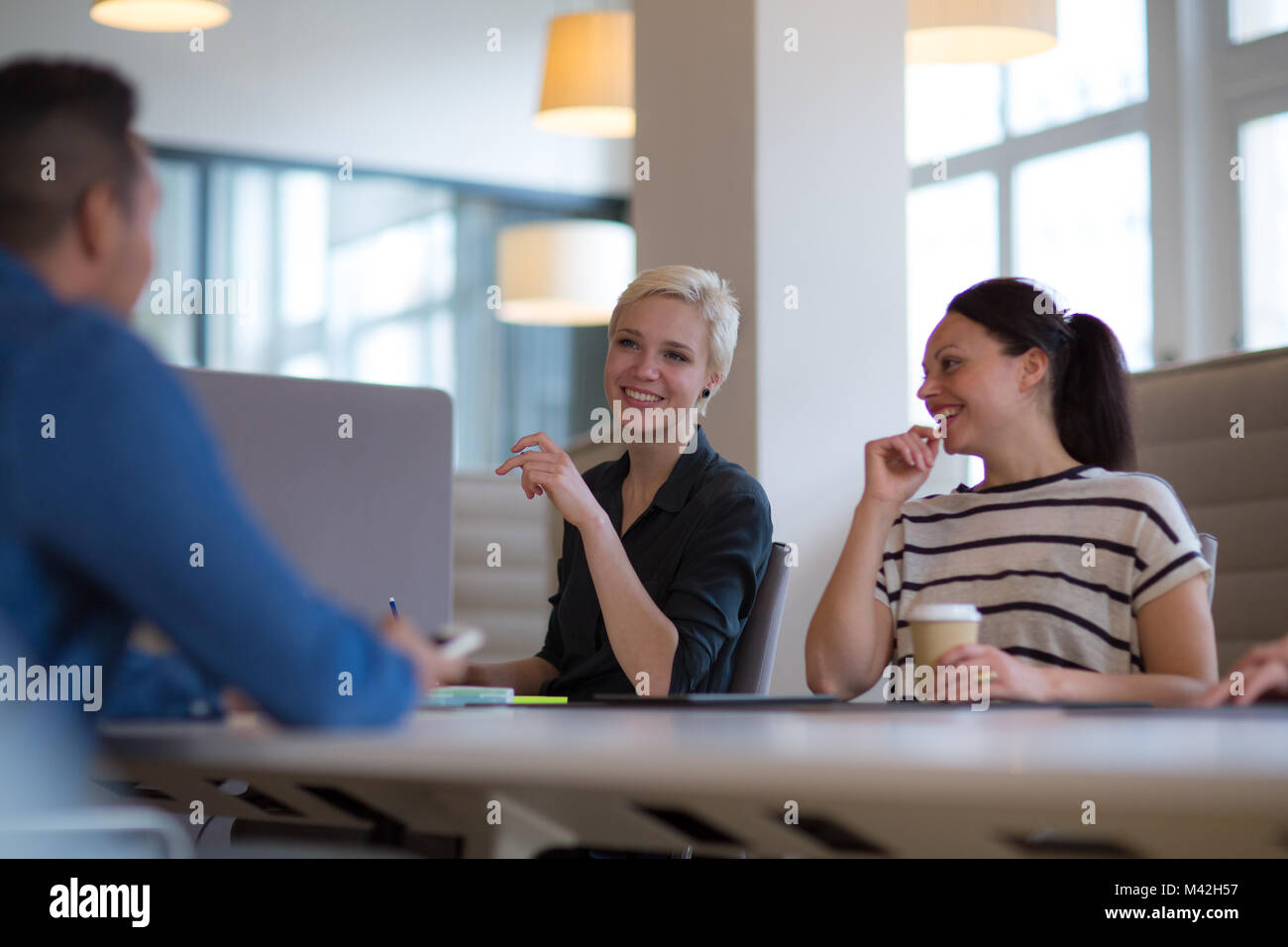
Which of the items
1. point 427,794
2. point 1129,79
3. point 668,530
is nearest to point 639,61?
point 668,530

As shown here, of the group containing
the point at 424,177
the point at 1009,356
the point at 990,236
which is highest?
the point at 424,177

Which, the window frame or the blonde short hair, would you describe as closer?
the blonde short hair

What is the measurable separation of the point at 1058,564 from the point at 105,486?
127 cm

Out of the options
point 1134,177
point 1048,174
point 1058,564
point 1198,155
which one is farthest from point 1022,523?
point 1048,174

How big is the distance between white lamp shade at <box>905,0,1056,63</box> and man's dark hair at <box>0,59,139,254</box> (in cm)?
241

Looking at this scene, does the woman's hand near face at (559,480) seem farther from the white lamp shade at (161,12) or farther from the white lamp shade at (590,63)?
the white lamp shade at (590,63)

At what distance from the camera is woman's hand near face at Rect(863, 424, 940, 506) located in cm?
184

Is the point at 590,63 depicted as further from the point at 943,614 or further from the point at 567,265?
the point at 943,614

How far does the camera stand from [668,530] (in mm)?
1990

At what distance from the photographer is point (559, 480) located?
177cm

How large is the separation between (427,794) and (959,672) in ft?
1.80

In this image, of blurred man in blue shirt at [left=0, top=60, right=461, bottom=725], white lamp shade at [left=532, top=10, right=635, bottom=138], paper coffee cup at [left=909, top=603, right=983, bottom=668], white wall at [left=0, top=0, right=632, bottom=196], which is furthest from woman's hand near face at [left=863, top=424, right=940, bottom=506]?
white wall at [left=0, top=0, right=632, bottom=196]

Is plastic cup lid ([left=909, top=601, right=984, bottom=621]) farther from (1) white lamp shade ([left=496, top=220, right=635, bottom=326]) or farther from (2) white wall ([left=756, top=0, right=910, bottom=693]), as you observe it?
(1) white lamp shade ([left=496, top=220, right=635, bottom=326])

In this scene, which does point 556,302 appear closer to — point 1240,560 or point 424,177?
point 424,177
